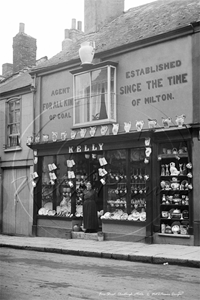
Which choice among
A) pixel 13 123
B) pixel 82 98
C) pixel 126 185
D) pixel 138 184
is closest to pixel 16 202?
pixel 13 123

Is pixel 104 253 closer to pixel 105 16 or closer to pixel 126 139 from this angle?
pixel 126 139

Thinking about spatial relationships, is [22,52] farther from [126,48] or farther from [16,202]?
[126,48]

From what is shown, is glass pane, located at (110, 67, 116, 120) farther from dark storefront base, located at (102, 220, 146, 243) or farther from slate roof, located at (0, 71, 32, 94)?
slate roof, located at (0, 71, 32, 94)

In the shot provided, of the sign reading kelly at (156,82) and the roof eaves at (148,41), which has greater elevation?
the roof eaves at (148,41)

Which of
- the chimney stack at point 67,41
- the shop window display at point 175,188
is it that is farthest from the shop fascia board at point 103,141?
the chimney stack at point 67,41

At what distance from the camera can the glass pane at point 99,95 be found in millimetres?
15078

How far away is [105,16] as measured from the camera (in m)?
18.6

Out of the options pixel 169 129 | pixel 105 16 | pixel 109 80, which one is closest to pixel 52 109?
Answer: pixel 109 80

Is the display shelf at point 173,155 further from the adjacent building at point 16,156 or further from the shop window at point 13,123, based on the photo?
the shop window at point 13,123

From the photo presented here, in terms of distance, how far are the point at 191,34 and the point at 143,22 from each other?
3452 mm

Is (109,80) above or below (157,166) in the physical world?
above

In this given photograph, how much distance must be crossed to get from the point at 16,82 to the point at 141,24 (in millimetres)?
6607

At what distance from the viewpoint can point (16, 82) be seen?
19547mm

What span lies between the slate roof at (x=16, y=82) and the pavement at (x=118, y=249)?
272 inches
